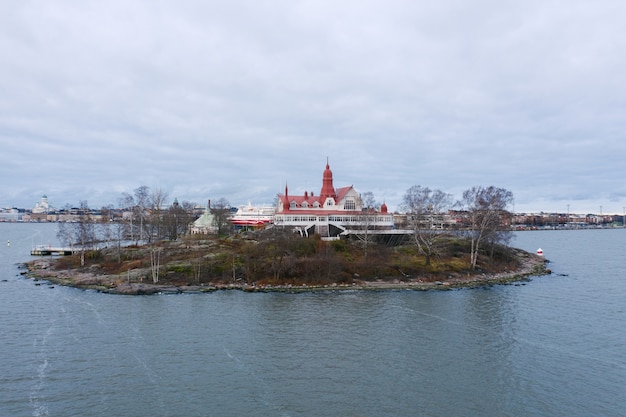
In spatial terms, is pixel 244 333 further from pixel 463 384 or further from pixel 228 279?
pixel 228 279

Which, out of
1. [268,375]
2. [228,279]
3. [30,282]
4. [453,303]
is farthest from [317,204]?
[268,375]

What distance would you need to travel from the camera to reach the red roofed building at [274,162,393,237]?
210ft

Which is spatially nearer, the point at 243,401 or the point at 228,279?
the point at 243,401

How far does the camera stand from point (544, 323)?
3309 cm

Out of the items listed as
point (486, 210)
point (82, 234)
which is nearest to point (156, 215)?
point (82, 234)

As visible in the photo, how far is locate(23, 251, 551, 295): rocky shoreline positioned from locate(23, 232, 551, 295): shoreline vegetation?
98mm

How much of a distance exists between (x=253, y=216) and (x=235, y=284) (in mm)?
51770

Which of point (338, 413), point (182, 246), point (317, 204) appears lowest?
point (338, 413)

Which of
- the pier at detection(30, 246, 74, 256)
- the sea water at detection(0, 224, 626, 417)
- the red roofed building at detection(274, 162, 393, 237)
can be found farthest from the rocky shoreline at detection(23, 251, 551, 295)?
the pier at detection(30, 246, 74, 256)

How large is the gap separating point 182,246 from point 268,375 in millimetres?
41841

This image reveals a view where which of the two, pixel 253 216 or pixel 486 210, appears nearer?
pixel 486 210

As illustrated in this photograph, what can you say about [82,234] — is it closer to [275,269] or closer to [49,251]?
[49,251]

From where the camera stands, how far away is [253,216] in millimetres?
97625

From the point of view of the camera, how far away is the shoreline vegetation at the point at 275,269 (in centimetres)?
4653
